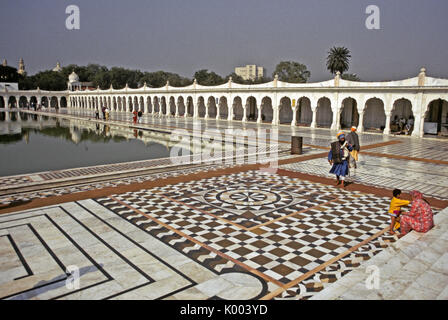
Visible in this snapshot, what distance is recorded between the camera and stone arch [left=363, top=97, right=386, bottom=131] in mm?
24519

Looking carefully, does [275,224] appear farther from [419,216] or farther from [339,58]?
[339,58]

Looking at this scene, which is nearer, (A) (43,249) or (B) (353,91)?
(A) (43,249)

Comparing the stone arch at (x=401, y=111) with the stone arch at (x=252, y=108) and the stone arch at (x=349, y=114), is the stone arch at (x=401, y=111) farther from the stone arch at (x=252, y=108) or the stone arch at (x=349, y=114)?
the stone arch at (x=252, y=108)

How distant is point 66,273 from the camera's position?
4.26 meters

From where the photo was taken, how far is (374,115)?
25047 mm

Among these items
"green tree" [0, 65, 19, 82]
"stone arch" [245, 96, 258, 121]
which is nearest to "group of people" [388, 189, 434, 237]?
"stone arch" [245, 96, 258, 121]

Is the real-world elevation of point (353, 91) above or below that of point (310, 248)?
above

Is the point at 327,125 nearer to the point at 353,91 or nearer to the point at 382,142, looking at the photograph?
the point at 353,91

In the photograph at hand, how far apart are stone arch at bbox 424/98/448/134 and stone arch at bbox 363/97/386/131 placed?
3001mm

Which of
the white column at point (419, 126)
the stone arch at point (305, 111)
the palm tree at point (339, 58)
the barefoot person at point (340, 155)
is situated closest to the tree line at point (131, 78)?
the palm tree at point (339, 58)

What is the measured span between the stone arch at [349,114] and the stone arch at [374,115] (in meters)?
0.85

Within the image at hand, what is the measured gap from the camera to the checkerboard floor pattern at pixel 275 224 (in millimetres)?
4809

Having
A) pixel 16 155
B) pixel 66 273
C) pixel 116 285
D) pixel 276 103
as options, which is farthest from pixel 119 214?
pixel 276 103
